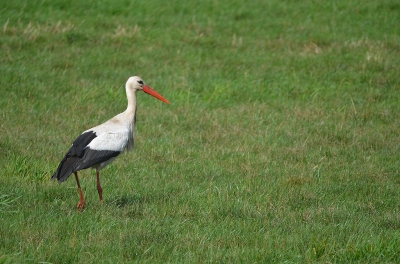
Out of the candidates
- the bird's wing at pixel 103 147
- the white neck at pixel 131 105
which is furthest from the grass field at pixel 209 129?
the white neck at pixel 131 105

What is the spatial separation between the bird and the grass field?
304 mm

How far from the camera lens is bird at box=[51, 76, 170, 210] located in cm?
616

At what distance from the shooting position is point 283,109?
10.1 meters

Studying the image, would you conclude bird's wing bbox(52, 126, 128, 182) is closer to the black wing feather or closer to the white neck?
the black wing feather

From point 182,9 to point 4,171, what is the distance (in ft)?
28.7

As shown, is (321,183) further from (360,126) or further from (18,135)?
(18,135)

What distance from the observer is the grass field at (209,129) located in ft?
17.5

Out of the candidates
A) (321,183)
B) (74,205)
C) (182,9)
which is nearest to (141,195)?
(74,205)

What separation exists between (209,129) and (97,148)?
2.88 m

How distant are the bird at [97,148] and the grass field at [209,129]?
0.30 m

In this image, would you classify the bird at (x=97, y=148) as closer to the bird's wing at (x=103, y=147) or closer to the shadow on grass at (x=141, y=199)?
the bird's wing at (x=103, y=147)

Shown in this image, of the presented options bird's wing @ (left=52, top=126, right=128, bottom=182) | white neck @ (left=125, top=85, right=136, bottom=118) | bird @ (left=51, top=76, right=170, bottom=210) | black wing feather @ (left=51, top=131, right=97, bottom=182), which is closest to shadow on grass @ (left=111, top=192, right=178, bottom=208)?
bird @ (left=51, top=76, right=170, bottom=210)

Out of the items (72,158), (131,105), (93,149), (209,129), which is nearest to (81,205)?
(72,158)

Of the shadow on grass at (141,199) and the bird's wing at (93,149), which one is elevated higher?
the bird's wing at (93,149)
